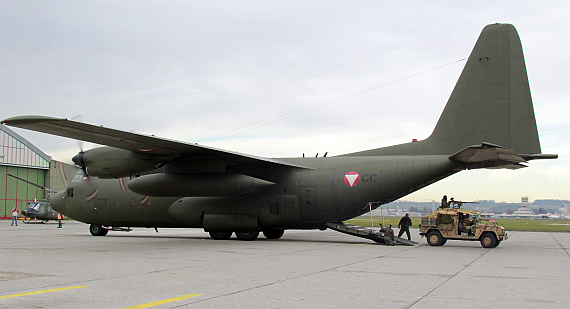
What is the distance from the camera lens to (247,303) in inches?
238

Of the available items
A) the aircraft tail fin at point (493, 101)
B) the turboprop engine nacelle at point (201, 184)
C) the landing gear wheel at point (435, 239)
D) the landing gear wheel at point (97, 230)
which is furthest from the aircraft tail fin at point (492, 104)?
the landing gear wheel at point (97, 230)

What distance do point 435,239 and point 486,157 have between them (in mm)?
3495

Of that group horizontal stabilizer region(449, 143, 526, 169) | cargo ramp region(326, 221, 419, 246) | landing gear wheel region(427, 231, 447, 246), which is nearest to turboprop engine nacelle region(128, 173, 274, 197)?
cargo ramp region(326, 221, 419, 246)

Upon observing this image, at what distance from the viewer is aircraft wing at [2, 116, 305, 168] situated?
470 inches

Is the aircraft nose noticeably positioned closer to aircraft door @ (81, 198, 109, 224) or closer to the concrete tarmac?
aircraft door @ (81, 198, 109, 224)

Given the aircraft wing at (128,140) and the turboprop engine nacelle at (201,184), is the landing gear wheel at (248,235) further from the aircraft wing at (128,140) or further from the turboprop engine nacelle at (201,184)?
the aircraft wing at (128,140)

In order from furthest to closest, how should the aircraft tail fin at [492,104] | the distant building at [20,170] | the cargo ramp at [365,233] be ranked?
the distant building at [20,170], the cargo ramp at [365,233], the aircraft tail fin at [492,104]

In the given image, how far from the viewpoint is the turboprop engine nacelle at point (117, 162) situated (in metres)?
15.9

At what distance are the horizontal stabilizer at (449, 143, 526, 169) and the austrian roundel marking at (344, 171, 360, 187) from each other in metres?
3.38

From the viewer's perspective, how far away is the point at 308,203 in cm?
1716

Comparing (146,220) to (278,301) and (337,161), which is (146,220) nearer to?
(337,161)

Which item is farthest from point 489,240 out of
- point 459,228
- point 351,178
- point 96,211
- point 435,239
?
point 96,211

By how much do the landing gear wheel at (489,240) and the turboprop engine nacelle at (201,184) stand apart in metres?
7.83

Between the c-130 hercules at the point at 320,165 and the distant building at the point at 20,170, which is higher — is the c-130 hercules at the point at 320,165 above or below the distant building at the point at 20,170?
below
